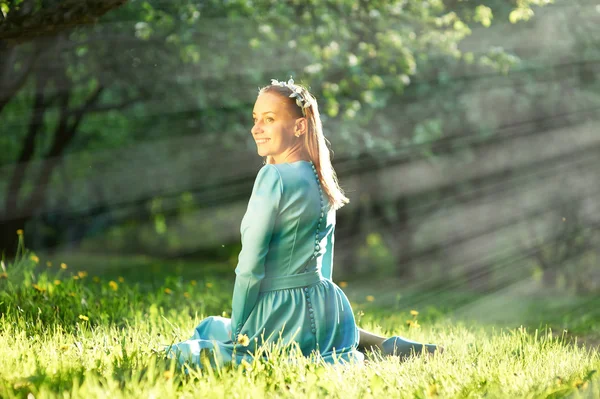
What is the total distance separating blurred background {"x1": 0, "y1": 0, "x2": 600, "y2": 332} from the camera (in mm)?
9312

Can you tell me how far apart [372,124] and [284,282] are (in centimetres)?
736

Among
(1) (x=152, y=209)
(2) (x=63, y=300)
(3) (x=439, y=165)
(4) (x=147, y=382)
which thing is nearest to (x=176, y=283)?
(2) (x=63, y=300)

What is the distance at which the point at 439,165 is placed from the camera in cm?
1216

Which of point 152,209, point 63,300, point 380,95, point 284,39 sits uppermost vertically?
point 284,39

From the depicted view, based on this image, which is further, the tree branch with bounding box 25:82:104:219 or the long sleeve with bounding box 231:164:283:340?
the tree branch with bounding box 25:82:104:219

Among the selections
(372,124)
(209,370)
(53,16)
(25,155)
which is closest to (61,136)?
(25,155)

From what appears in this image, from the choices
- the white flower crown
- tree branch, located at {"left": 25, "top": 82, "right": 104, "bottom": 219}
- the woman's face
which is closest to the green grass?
the woman's face

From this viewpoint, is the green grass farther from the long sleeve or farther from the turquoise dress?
the long sleeve

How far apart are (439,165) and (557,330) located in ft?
20.6

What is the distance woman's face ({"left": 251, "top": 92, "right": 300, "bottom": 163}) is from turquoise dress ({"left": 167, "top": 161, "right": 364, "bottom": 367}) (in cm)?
15

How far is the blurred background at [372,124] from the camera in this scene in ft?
30.6

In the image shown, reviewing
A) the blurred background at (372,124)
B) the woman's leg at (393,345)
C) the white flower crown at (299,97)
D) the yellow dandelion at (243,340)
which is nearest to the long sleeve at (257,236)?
the yellow dandelion at (243,340)

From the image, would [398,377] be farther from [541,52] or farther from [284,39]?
[541,52]

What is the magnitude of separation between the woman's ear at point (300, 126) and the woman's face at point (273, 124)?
0.01 metres
